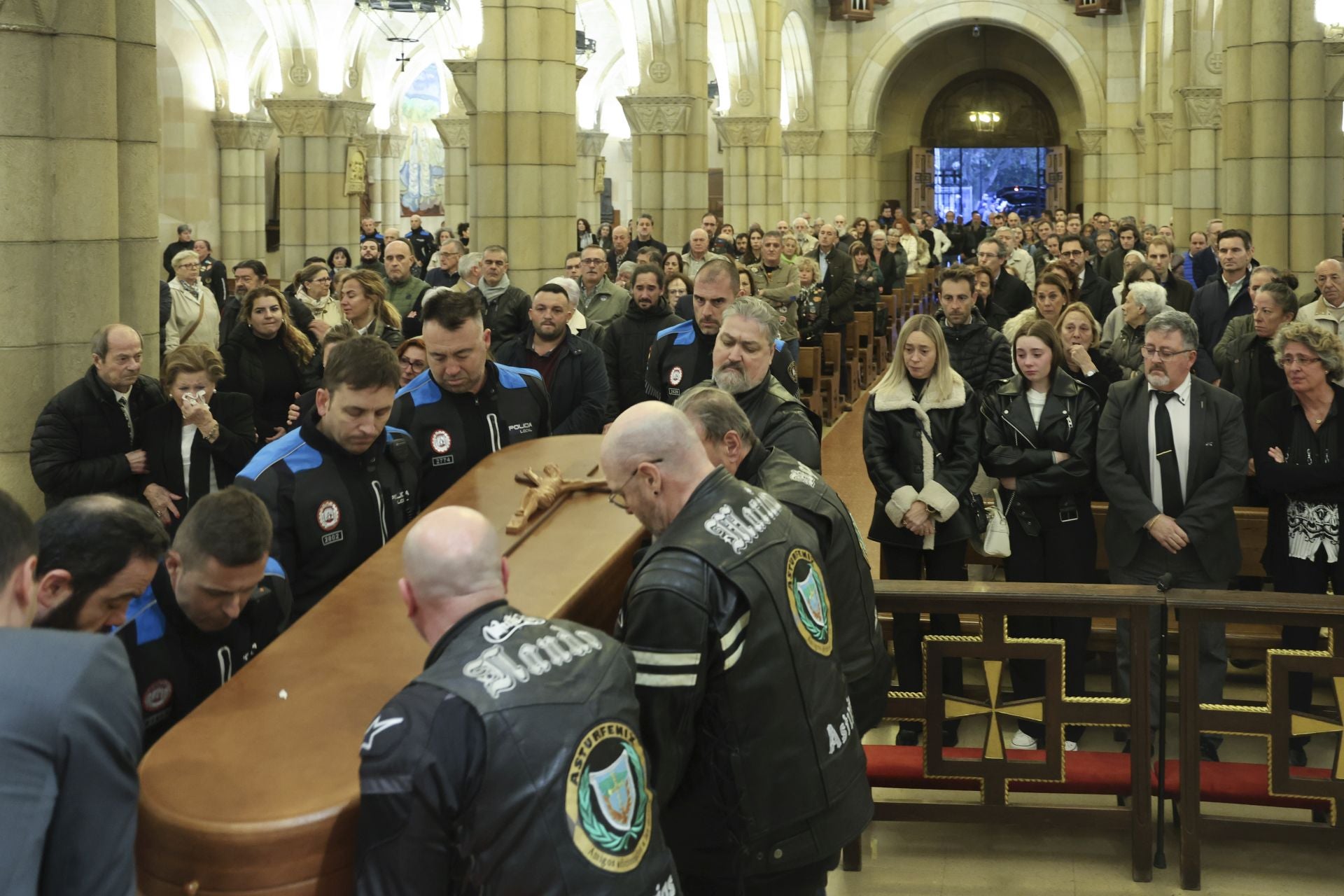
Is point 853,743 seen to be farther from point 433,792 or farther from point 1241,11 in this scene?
point 1241,11

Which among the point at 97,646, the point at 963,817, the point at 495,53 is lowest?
the point at 963,817

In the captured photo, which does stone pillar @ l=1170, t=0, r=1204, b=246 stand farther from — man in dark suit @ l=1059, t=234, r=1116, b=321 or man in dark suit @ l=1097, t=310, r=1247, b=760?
man in dark suit @ l=1097, t=310, r=1247, b=760

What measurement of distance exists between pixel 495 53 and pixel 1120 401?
746cm

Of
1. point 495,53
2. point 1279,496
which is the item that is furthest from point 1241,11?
point 1279,496

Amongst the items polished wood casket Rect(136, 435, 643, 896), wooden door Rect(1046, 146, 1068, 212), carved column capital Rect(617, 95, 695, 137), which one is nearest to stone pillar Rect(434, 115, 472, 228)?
carved column capital Rect(617, 95, 695, 137)

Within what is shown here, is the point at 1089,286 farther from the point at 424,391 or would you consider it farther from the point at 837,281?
the point at 424,391

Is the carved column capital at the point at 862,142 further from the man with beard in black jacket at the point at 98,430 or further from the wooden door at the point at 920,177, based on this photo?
the man with beard in black jacket at the point at 98,430

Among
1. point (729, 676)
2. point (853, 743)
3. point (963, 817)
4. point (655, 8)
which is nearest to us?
point (729, 676)

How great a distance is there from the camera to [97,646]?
218 cm

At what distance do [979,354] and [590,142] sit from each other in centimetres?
2729

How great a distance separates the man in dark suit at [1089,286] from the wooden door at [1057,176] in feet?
78.6

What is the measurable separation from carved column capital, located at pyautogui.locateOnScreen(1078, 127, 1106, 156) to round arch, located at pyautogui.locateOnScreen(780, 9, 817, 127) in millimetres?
5775

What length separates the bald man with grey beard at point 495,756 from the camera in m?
2.35

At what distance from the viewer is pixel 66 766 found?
210 centimetres
